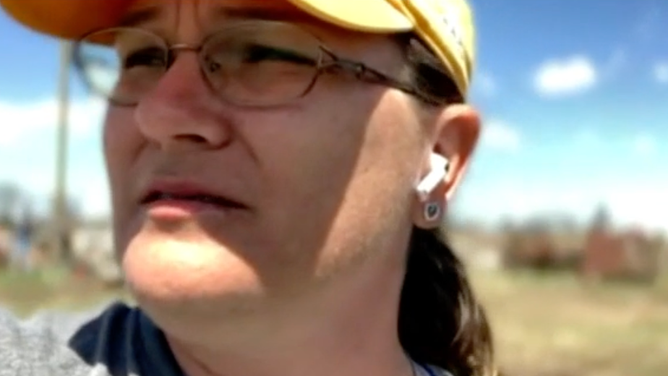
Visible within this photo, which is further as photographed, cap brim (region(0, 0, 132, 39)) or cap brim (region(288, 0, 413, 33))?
cap brim (region(0, 0, 132, 39))

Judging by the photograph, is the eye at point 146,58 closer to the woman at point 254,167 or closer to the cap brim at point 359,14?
the woman at point 254,167

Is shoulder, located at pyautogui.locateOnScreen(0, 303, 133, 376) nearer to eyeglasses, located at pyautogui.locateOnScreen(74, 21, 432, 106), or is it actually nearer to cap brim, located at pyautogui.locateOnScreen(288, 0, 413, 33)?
eyeglasses, located at pyautogui.locateOnScreen(74, 21, 432, 106)

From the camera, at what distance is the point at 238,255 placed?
1.38 meters

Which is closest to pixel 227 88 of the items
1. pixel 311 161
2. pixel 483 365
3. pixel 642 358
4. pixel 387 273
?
pixel 311 161

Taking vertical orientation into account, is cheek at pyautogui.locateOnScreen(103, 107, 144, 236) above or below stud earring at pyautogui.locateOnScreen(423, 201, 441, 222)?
above

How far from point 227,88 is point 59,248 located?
13.5 meters

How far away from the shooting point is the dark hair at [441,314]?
6.86 feet

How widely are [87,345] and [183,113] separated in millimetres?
369

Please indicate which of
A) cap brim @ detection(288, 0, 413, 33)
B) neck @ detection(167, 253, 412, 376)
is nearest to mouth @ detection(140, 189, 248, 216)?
neck @ detection(167, 253, 412, 376)

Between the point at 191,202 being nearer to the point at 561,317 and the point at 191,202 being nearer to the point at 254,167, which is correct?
the point at 254,167

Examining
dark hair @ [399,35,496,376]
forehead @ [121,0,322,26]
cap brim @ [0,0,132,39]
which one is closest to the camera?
forehead @ [121,0,322,26]

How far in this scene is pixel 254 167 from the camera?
1410 mm

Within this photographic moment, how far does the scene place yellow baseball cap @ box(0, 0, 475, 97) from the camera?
4.88ft

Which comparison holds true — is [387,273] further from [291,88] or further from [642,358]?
[642,358]
